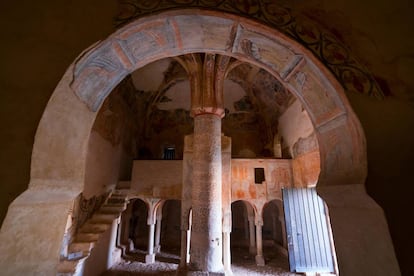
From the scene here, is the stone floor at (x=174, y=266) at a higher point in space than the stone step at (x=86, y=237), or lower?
lower

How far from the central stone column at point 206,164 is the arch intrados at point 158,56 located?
4036 mm

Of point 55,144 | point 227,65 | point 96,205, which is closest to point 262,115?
point 227,65

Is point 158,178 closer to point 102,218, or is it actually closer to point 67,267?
point 102,218

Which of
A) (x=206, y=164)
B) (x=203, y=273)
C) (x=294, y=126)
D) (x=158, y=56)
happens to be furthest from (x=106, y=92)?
(x=294, y=126)

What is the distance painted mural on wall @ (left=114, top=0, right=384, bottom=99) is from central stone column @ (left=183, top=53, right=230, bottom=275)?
4.34m

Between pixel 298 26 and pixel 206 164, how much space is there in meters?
4.41

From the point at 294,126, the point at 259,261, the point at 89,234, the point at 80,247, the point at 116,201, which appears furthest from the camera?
the point at 294,126

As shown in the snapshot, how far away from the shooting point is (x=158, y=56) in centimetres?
191

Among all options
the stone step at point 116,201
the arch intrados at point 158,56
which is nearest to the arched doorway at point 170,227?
the stone step at point 116,201

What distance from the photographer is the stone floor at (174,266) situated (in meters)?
7.15

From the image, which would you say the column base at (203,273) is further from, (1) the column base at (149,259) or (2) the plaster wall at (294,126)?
(2) the plaster wall at (294,126)

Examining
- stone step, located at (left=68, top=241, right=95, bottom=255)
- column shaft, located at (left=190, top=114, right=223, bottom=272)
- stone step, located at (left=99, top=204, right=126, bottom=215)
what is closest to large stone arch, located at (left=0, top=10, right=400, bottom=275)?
column shaft, located at (left=190, top=114, right=223, bottom=272)

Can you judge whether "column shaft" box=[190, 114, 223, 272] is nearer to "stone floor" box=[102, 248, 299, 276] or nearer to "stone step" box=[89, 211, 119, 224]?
"stone floor" box=[102, 248, 299, 276]

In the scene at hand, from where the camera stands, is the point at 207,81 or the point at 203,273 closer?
the point at 203,273
